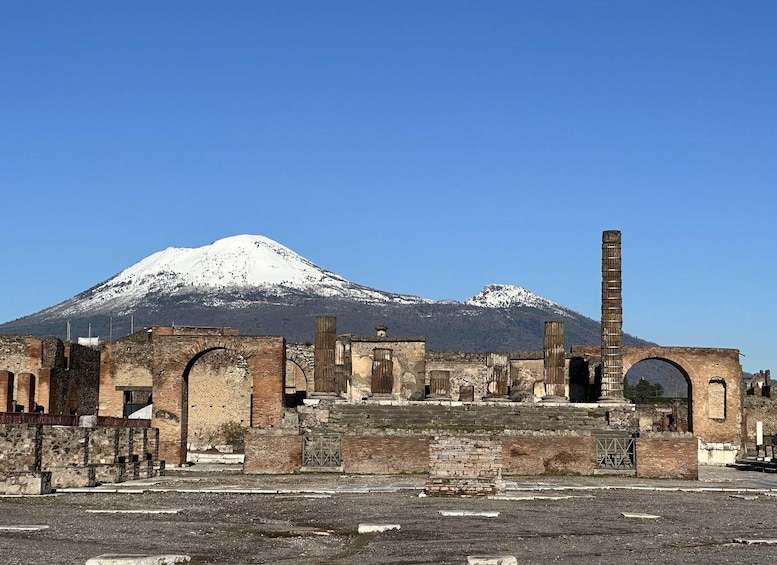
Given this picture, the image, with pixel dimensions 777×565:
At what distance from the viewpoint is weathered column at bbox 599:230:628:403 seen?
40.2 metres

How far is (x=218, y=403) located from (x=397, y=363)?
25.8ft

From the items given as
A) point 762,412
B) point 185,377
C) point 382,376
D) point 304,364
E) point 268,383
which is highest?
point 304,364

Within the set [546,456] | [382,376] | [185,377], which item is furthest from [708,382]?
[185,377]

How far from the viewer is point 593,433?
100ft

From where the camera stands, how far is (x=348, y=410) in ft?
109

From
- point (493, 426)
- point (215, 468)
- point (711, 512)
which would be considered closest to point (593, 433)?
point (493, 426)

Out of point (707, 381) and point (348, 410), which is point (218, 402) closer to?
point (348, 410)

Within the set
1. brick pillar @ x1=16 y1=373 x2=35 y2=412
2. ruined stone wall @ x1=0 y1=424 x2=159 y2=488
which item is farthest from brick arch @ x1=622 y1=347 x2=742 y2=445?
ruined stone wall @ x1=0 y1=424 x2=159 y2=488

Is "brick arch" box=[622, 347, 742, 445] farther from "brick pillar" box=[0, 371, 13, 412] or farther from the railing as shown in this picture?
the railing

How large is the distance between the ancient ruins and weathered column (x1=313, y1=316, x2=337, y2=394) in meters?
0.04

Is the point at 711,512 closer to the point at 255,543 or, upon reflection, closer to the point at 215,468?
the point at 255,543

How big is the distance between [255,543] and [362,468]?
14.1 m

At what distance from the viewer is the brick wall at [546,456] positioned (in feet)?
90.8

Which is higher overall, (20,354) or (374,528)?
(20,354)
